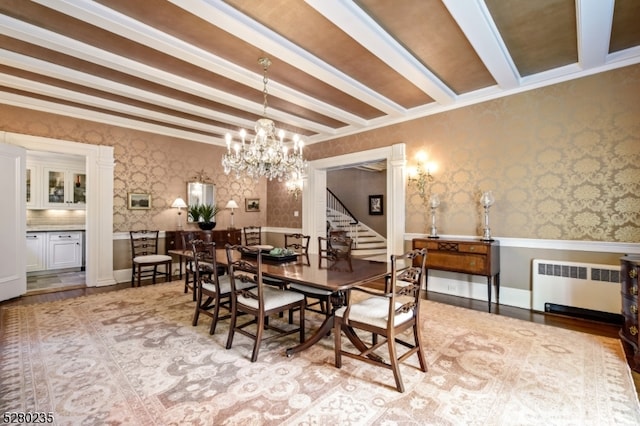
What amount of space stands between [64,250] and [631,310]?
8.85 meters

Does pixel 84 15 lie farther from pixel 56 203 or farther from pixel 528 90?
pixel 56 203

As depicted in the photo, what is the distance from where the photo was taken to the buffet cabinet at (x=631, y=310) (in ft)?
7.80

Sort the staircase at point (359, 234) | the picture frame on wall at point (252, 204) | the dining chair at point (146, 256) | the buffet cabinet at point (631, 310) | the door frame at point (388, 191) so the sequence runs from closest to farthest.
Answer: the buffet cabinet at point (631, 310) → the door frame at point (388, 191) → the dining chair at point (146, 256) → the picture frame on wall at point (252, 204) → the staircase at point (359, 234)

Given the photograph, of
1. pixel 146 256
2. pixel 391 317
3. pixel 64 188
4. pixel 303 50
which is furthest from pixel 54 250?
pixel 391 317

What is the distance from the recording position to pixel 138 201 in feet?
18.2

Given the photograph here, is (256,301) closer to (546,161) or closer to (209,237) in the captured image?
(209,237)

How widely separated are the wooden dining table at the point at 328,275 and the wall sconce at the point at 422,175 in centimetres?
212

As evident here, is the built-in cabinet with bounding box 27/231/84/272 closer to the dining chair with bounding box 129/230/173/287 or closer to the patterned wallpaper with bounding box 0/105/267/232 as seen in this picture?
the patterned wallpaper with bounding box 0/105/267/232

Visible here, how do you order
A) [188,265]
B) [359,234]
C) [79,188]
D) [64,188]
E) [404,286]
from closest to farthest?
[404,286], [188,265], [64,188], [79,188], [359,234]

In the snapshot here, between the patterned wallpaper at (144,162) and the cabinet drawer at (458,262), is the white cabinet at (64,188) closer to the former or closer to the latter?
the patterned wallpaper at (144,162)

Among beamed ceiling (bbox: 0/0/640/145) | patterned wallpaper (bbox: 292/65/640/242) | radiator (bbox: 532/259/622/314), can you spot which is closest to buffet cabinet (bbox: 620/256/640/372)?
radiator (bbox: 532/259/622/314)

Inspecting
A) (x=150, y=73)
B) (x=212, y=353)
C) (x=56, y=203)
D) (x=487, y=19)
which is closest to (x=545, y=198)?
(x=487, y=19)

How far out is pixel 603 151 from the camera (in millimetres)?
3350

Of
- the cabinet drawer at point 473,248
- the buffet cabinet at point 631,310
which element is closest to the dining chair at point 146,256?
the cabinet drawer at point 473,248
